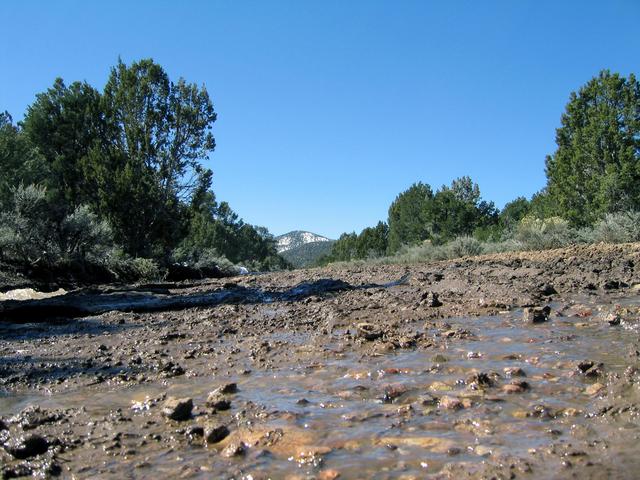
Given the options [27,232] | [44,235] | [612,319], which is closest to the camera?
[612,319]

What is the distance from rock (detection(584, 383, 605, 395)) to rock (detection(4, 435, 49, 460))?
3.50 metres

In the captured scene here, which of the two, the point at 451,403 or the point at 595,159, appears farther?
the point at 595,159

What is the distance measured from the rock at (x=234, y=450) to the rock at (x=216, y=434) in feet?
0.52

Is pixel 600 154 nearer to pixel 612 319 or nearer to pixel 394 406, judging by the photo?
pixel 612 319

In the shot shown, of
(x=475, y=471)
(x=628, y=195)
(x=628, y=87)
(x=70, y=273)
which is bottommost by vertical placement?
(x=475, y=471)

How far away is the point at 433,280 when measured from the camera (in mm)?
12633

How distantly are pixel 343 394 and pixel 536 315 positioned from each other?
3341 mm

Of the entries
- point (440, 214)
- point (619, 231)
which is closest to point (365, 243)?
point (440, 214)

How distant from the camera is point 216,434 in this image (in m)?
3.15

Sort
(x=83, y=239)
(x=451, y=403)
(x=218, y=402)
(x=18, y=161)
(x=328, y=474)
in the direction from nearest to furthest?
(x=328, y=474) < (x=451, y=403) < (x=218, y=402) < (x=83, y=239) < (x=18, y=161)

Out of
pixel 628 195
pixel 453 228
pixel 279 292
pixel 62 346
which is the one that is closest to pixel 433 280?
pixel 279 292

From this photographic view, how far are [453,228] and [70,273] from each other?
52.4m

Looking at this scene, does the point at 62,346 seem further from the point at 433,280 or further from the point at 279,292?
the point at 433,280

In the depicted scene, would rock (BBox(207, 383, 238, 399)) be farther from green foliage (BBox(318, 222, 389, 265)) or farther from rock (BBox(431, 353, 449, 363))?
green foliage (BBox(318, 222, 389, 265))
